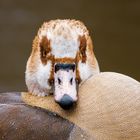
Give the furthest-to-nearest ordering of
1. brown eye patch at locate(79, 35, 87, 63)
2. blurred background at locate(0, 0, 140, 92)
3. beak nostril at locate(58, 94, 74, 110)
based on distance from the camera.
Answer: blurred background at locate(0, 0, 140, 92) → brown eye patch at locate(79, 35, 87, 63) → beak nostril at locate(58, 94, 74, 110)

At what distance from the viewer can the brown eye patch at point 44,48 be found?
7.60 ft

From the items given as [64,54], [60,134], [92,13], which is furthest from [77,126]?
[92,13]

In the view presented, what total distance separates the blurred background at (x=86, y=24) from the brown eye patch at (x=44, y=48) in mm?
1987

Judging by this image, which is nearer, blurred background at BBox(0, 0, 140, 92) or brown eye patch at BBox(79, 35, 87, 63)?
brown eye patch at BBox(79, 35, 87, 63)

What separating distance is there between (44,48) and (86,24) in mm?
2052

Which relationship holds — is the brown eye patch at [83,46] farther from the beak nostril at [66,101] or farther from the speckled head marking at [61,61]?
the beak nostril at [66,101]

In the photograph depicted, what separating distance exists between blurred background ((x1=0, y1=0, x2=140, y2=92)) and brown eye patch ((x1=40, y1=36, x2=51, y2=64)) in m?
1.99

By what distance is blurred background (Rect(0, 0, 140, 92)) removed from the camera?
4.37 metres

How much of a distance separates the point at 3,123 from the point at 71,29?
33cm

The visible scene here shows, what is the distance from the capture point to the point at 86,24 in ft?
14.3

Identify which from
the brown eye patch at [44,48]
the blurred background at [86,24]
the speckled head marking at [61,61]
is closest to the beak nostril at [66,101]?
the speckled head marking at [61,61]

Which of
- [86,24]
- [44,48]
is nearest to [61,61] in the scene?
[44,48]

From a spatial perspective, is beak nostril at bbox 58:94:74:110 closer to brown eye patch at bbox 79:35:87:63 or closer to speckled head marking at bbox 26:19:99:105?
speckled head marking at bbox 26:19:99:105

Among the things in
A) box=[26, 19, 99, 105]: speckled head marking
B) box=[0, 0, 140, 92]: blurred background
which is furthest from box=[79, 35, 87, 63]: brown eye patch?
box=[0, 0, 140, 92]: blurred background
